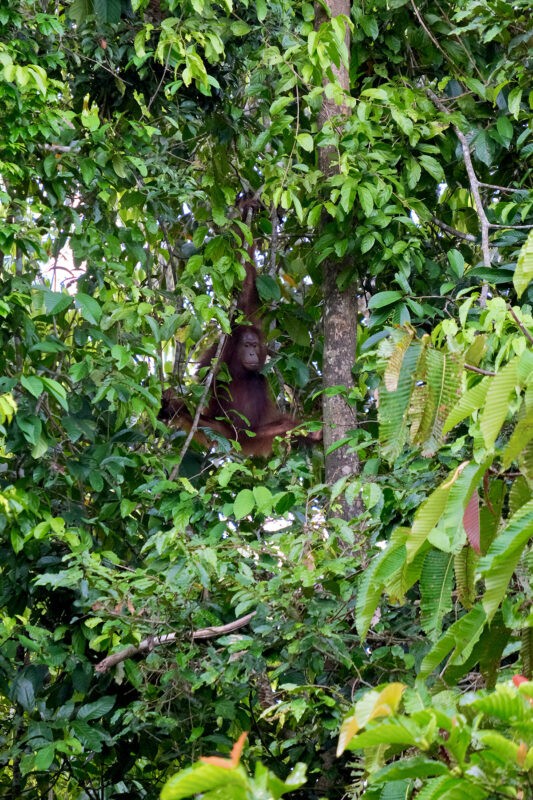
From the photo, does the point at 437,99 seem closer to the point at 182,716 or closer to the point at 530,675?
the point at 182,716

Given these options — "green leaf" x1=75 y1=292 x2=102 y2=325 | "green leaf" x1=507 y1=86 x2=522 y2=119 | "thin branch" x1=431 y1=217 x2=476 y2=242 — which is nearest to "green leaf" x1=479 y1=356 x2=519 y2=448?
"green leaf" x1=75 y1=292 x2=102 y2=325

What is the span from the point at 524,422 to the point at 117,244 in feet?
11.5

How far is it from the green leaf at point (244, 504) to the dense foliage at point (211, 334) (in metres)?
0.01

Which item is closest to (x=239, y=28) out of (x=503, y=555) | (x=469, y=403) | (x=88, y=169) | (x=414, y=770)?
(x=88, y=169)

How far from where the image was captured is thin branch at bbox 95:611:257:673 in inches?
179

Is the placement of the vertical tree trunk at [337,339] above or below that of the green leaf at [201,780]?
below

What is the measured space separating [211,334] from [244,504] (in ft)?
8.37

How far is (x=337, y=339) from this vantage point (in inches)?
212

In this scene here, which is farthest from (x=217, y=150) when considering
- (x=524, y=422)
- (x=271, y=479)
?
(x=524, y=422)

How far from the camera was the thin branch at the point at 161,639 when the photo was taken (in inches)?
179

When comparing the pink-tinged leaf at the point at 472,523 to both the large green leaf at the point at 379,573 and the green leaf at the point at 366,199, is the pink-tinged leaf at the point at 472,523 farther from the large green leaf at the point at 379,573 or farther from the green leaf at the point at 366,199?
the green leaf at the point at 366,199

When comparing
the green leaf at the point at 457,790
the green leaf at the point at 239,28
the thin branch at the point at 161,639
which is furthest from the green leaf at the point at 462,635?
the green leaf at the point at 239,28

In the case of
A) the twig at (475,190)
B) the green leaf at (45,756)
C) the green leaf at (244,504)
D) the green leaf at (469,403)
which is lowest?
the green leaf at (45,756)

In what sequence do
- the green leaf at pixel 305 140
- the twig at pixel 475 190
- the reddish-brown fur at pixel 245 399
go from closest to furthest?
the twig at pixel 475 190 < the green leaf at pixel 305 140 < the reddish-brown fur at pixel 245 399
